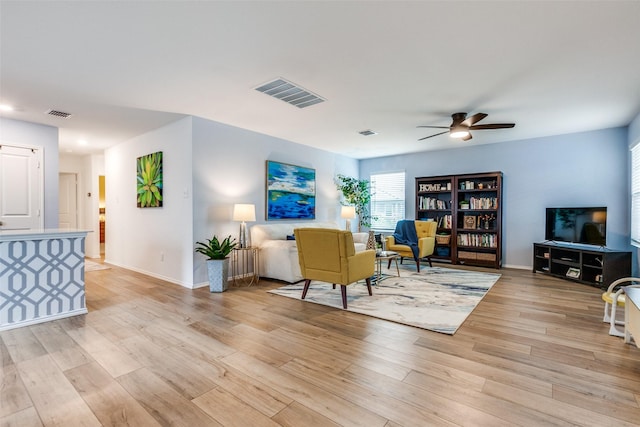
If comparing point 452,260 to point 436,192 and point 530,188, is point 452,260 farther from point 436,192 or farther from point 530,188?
point 530,188

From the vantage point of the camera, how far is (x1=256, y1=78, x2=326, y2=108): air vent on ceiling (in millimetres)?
3298

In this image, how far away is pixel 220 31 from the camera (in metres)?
2.31

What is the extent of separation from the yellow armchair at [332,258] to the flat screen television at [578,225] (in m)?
3.71

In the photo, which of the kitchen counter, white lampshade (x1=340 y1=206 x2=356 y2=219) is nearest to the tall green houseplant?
white lampshade (x1=340 y1=206 x2=356 y2=219)

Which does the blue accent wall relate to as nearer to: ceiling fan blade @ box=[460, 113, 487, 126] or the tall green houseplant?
the tall green houseplant

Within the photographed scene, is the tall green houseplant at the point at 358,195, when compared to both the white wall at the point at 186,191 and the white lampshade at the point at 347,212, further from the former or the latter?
the white wall at the point at 186,191

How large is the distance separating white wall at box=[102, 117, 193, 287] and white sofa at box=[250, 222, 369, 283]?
108cm

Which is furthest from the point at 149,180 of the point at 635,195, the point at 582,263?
the point at 635,195

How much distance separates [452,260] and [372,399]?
5.14 m

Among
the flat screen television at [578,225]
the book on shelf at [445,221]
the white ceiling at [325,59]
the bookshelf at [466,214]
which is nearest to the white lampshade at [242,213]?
the white ceiling at [325,59]

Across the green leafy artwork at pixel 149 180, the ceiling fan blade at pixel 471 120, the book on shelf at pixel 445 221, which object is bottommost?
the book on shelf at pixel 445 221

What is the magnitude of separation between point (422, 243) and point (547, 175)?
2628mm

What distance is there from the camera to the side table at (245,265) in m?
4.81

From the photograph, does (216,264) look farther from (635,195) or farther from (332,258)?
(635,195)
